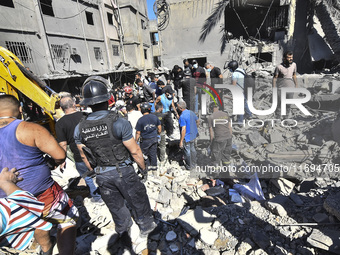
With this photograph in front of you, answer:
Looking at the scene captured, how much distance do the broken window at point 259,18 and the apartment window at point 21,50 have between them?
14.6m

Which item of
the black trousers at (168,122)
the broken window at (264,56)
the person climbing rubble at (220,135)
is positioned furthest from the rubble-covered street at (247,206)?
the broken window at (264,56)

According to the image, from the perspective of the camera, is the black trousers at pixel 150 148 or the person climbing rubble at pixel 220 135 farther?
the black trousers at pixel 150 148

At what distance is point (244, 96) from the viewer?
6719mm

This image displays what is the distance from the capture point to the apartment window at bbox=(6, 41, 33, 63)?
11.4m

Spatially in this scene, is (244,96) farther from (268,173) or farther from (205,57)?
(205,57)

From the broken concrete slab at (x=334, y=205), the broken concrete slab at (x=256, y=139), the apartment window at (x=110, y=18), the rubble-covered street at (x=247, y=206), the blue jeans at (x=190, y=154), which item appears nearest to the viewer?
the broken concrete slab at (x=334, y=205)

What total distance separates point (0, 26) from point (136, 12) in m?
16.3

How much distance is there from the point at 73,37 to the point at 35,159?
17319mm

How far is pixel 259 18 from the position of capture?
56.3 feet

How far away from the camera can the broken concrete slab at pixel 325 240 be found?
7.30ft

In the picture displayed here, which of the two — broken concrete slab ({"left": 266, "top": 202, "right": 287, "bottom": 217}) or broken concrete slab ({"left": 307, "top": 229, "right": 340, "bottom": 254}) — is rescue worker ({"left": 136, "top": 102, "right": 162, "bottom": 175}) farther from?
broken concrete slab ({"left": 307, "top": 229, "right": 340, "bottom": 254})

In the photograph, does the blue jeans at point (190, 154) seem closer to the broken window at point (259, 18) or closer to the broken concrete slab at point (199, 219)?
the broken concrete slab at point (199, 219)

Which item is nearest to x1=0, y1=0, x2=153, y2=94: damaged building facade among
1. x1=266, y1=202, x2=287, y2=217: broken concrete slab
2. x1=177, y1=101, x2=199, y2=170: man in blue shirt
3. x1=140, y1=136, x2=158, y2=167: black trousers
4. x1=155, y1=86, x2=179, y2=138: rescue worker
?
x1=155, y1=86, x2=179, y2=138: rescue worker

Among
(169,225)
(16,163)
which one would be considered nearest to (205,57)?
(169,225)
